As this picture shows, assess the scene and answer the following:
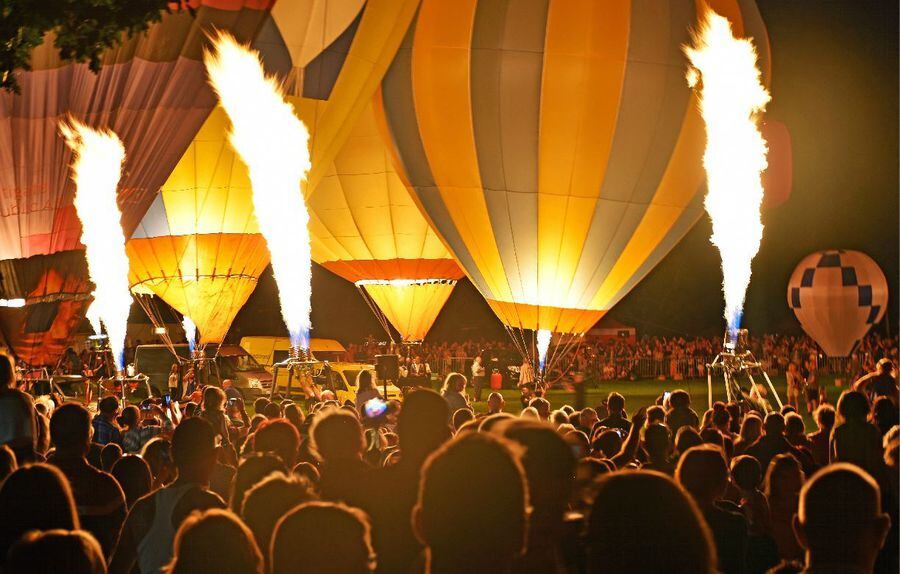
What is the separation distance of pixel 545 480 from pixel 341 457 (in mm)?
1317

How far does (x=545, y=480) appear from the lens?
7.80 ft

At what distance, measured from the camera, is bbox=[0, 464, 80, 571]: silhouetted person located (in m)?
2.85

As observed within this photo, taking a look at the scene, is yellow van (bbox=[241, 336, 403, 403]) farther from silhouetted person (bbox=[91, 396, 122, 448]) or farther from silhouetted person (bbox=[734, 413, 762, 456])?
silhouetted person (bbox=[734, 413, 762, 456])

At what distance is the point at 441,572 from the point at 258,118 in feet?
44.8

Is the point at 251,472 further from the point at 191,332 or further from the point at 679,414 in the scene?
the point at 191,332

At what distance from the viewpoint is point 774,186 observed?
18.0 m

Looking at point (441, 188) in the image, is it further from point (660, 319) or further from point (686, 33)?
point (660, 319)

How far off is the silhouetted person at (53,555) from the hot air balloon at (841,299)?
22553 millimetres

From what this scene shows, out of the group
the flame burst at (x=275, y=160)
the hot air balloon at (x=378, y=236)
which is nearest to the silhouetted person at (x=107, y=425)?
the flame burst at (x=275, y=160)

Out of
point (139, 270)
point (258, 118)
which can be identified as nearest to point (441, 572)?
point (258, 118)

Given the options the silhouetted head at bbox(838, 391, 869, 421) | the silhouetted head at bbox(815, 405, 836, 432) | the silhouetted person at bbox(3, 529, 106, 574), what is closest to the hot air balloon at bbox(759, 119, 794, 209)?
the silhouetted head at bbox(815, 405, 836, 432)

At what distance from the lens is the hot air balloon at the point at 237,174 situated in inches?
581

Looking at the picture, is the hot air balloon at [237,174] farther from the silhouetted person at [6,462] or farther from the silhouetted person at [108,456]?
the silhouetted person at [6,462]

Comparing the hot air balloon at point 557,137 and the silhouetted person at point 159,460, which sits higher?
the hot air balloon at point 557,137
